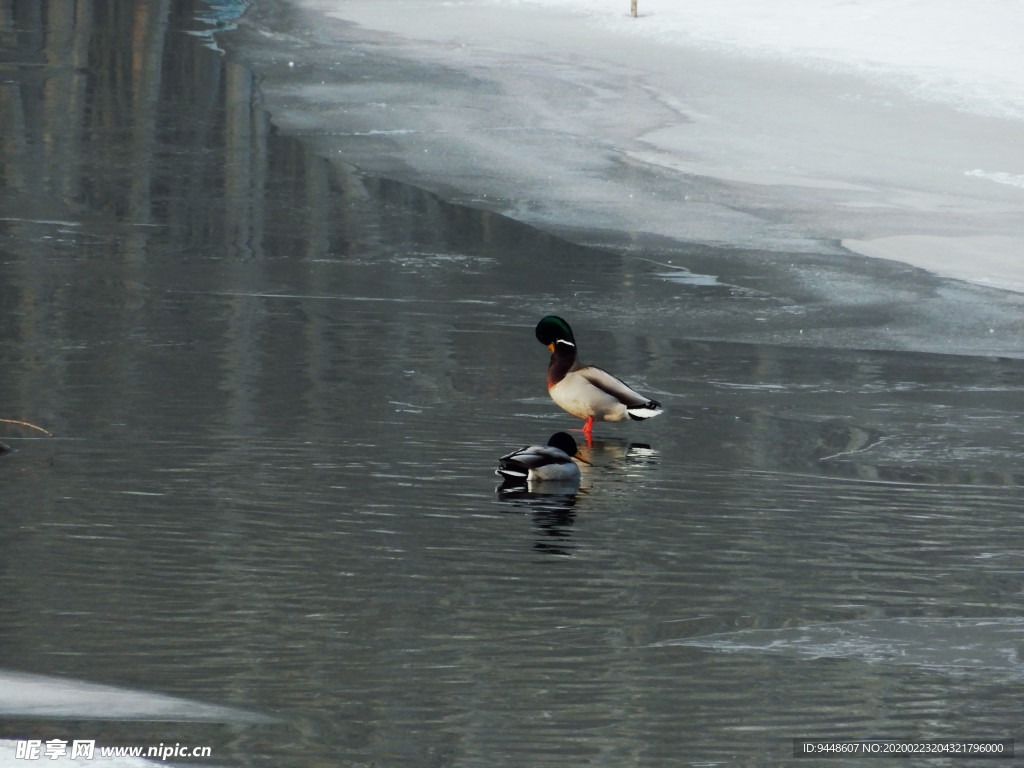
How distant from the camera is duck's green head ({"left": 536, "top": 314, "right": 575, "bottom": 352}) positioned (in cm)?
762

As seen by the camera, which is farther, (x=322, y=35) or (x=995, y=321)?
(x=322, y=35)

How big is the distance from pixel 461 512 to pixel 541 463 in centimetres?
50

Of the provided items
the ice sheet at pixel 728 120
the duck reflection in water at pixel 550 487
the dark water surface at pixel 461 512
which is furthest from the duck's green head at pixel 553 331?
the ice sheet at pixel 728 120

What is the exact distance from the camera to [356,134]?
15938 mm

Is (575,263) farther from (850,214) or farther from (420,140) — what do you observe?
(420,140)

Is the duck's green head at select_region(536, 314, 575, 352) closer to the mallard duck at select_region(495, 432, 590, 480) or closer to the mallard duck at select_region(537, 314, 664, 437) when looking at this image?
the mallard duck at select_region(537, 314, 664, 437)

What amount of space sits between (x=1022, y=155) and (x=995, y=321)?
5.76 meters

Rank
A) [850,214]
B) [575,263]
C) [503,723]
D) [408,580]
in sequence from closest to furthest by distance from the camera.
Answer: [503,723] < [408,580] < [575,263] < [850,214]

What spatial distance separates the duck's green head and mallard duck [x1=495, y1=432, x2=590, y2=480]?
0.84m

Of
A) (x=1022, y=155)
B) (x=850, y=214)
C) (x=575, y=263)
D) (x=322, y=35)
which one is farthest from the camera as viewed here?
(x=322, y=35)

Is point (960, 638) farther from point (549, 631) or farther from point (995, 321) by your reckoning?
point (995, 321)

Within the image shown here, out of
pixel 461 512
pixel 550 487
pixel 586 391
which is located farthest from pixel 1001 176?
pixel 461 512

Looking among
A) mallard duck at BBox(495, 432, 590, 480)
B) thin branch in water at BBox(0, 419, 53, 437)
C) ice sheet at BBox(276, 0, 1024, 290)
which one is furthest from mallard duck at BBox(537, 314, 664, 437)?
ice sheet at BBox(276, 0, 1024, 290)

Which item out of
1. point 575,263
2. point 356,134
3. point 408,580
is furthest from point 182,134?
point 408,580
